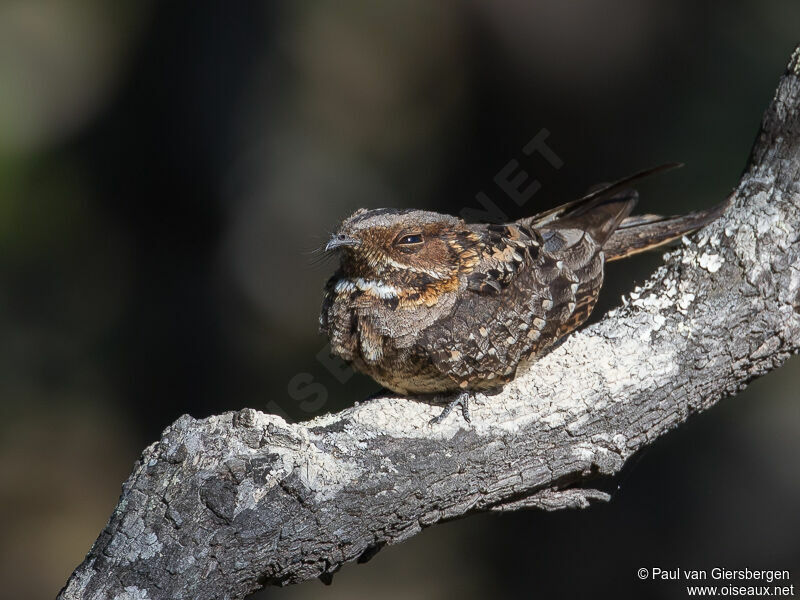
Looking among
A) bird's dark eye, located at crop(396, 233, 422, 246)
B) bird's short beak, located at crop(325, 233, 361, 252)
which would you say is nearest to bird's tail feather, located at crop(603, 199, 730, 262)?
bird's dark eye, located at crop(396, 233, 422, 246)

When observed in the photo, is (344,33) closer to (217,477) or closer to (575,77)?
(575,77)

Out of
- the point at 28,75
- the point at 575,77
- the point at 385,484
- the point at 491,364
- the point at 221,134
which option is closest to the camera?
the point at 385,484

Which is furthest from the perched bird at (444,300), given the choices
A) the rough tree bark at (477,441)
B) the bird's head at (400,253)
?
the rough tree bark at (477,441)

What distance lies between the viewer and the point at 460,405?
2.94m

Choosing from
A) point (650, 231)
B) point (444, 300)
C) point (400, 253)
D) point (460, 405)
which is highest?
point (400, 253)

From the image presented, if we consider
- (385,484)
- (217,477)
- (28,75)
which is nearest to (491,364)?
(385,484)

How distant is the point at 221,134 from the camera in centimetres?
662

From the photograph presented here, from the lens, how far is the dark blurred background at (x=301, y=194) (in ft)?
18.2

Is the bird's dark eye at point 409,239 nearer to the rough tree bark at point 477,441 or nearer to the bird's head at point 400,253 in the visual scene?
the bird's head at point 400,253

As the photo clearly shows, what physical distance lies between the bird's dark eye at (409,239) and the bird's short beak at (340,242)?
0.17 metres

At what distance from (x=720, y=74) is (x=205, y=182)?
4.31 meters

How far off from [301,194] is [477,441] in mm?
4146

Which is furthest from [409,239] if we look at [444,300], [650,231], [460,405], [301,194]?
[301,194]

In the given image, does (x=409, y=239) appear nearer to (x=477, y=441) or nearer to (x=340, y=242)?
(x=340, y=242)
